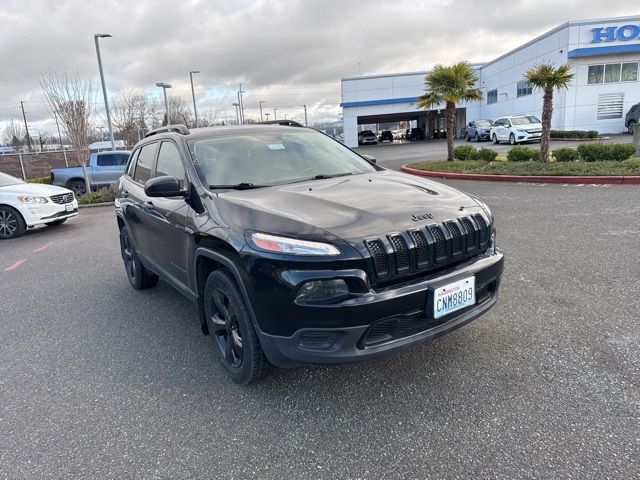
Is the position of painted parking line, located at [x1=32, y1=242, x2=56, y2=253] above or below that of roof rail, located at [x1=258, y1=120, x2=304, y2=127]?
below

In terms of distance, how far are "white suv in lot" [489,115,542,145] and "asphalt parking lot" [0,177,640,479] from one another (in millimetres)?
21485

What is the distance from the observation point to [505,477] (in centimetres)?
217

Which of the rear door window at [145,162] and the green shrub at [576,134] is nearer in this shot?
the rear door window at [145,162]

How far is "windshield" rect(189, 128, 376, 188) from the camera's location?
3.55 meters

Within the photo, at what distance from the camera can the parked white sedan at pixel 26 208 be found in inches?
378

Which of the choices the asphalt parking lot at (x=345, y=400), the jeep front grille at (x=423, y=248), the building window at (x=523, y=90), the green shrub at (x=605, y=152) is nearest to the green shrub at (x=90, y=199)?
the asphalt parking lot at (x=345, y=400)

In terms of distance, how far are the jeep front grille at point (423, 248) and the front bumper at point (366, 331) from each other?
3.8 inches

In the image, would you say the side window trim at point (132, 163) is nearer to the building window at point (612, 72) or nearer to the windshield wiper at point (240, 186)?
the windshield wiper at point (240, 186)

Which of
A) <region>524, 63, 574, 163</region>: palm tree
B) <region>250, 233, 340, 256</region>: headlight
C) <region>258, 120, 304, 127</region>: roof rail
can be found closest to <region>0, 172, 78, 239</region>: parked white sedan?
<region>258, 120, 304, 127</region>: roof rail

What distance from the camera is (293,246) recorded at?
2529mm

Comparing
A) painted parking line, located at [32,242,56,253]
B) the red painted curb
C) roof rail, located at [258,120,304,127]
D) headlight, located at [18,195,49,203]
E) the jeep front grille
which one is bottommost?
painted parking line, located at [32,242,56,253]

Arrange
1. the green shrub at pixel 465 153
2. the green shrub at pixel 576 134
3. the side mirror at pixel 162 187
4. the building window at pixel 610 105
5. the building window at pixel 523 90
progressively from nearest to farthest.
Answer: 1. the side mirror at pixel 162 187
2. the green shrub at pixel 465 153
3. the green shrub at pixel 576 134
4. the building window at pixel 610 105
5. the building window at pixel 523 90

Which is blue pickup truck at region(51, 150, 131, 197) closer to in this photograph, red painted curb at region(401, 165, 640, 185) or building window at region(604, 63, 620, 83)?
red painted curb at region(401, 165, 640, 185)

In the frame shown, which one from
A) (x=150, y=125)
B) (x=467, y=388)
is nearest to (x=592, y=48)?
(x=467, y=388)
